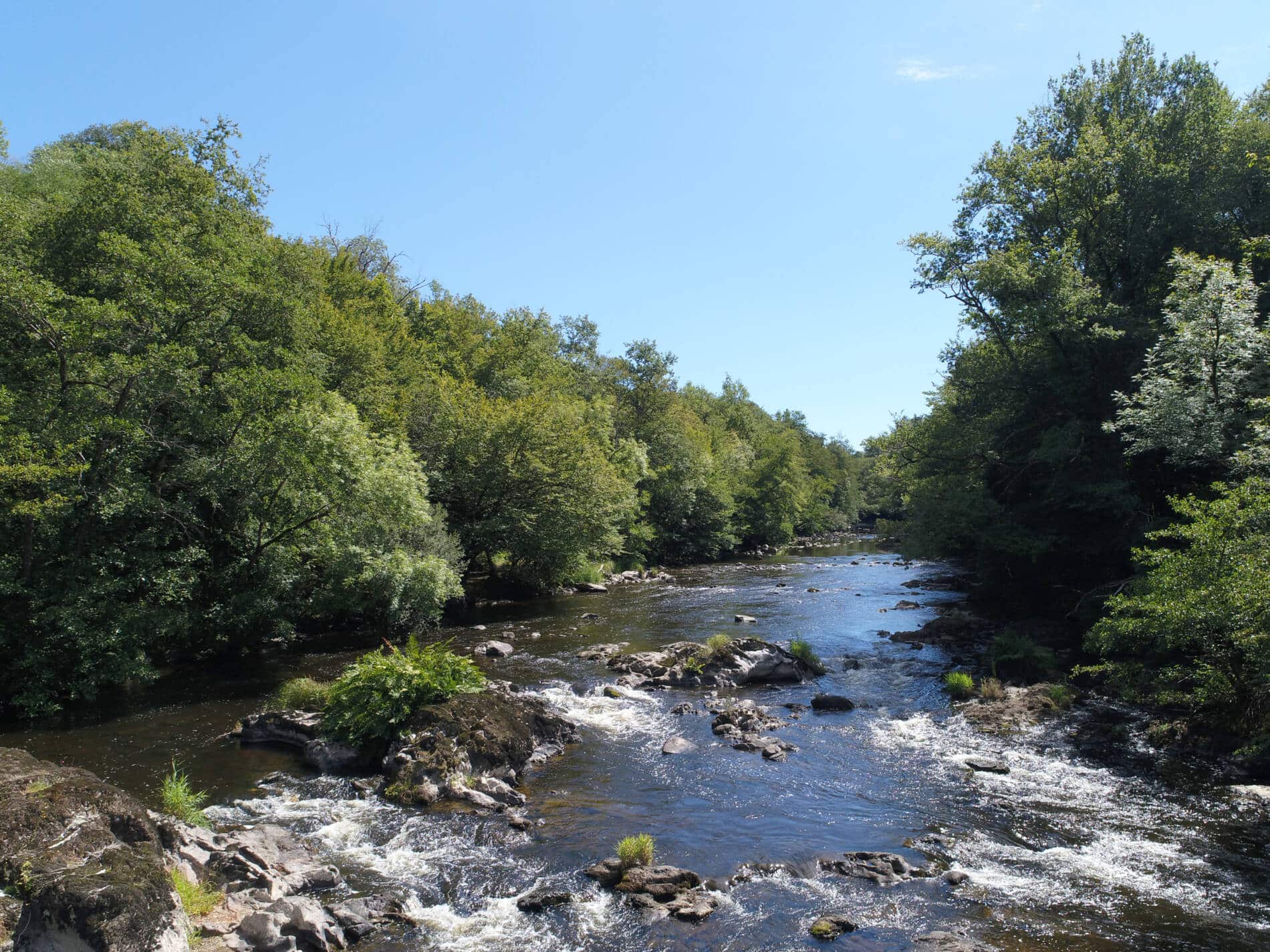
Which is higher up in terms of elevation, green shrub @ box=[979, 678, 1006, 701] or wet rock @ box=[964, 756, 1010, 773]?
green shrub @ box=[979, 678, 1006, 701]

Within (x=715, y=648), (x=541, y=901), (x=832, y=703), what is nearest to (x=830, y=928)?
(x=541, y=901)

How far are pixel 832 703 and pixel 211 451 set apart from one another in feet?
64.4

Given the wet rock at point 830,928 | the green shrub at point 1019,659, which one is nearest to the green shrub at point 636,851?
the wet rock at point 830,928

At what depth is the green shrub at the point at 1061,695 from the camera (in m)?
17.8

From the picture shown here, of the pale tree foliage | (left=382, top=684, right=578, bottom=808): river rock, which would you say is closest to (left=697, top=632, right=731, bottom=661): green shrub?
(left=382, top=684, right=578, bottom=808): river rock

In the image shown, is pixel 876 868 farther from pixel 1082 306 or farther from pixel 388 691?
pixel 1082 306

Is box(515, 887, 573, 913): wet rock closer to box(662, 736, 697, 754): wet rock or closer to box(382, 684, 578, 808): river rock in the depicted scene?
box(382, 684, 578, 808): river rock

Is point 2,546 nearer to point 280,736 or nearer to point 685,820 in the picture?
point 280,736

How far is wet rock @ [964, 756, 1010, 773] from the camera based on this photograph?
46.6ft

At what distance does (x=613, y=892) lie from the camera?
32.2 ft

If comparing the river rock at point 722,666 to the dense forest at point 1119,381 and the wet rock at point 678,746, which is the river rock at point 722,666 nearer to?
the wet rock at point 678,746

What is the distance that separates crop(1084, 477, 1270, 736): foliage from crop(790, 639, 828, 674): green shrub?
26.1 ft

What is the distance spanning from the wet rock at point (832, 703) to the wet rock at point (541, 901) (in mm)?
10838

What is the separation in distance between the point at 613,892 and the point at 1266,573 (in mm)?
12079
